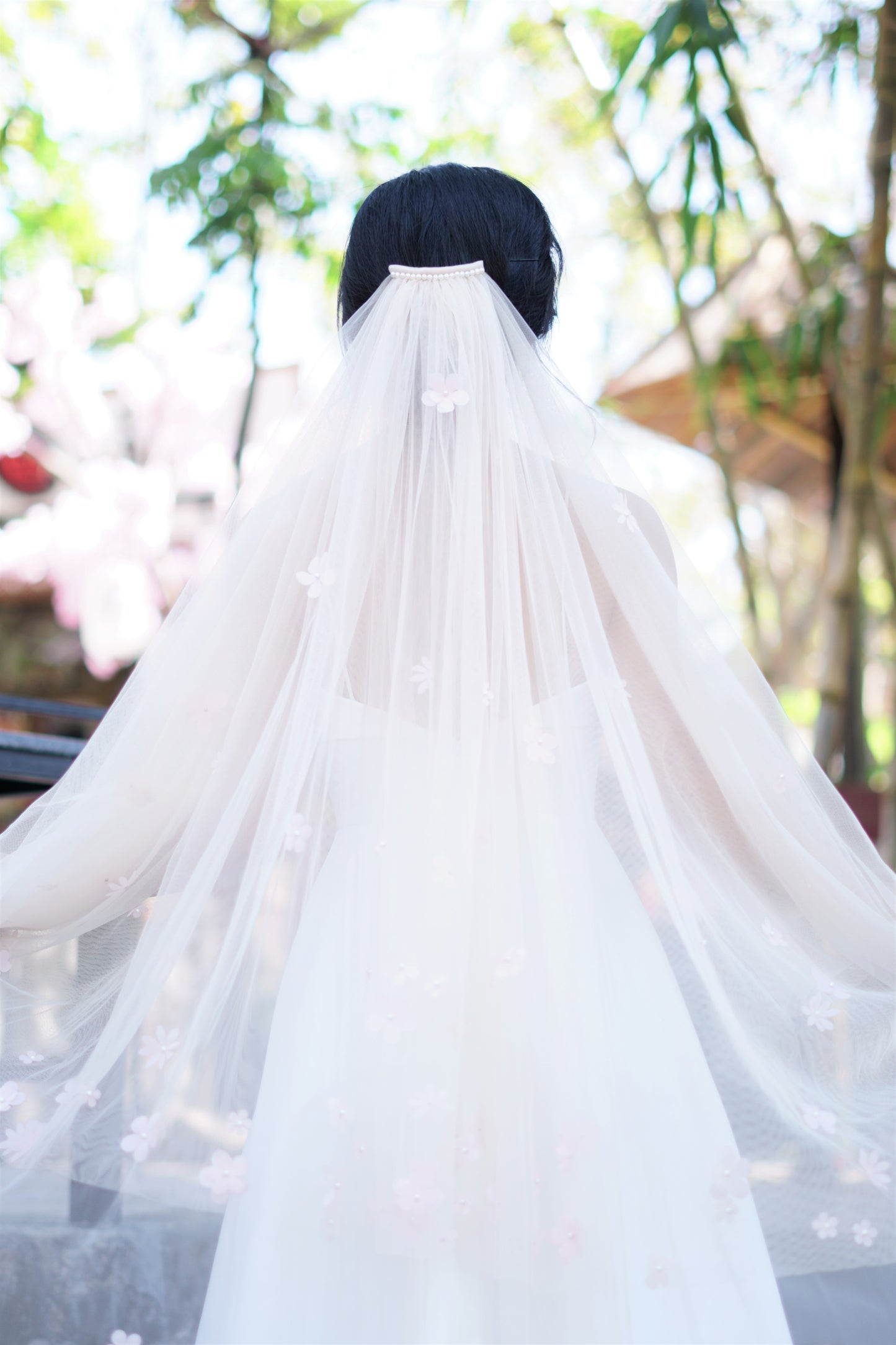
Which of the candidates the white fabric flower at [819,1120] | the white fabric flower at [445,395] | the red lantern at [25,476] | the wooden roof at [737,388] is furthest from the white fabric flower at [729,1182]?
the red lantern at [25,476]

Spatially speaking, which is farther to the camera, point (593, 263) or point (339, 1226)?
point (593, 263)

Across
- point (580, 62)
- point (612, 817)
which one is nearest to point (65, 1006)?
point (612, 817)

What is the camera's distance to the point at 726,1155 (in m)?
1.04

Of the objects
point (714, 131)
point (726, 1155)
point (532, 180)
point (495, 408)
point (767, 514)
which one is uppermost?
point (767, 514)

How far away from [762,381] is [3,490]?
152 inches

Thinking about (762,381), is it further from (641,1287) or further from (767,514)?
(767,514)

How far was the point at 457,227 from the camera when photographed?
1293mm

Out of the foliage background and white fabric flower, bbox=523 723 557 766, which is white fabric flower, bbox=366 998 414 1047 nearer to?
white fabric flower, bbox=523 723 557 766

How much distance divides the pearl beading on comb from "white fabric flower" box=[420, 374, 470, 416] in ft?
0.43

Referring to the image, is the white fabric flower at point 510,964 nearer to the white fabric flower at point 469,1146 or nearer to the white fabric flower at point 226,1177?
the white fabric flower at point 469,1146

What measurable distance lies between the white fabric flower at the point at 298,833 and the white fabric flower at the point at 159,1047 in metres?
0.21

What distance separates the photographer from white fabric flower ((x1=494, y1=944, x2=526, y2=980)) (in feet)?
3.46

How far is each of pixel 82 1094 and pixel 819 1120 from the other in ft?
2.44

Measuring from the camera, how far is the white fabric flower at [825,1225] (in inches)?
43.7
